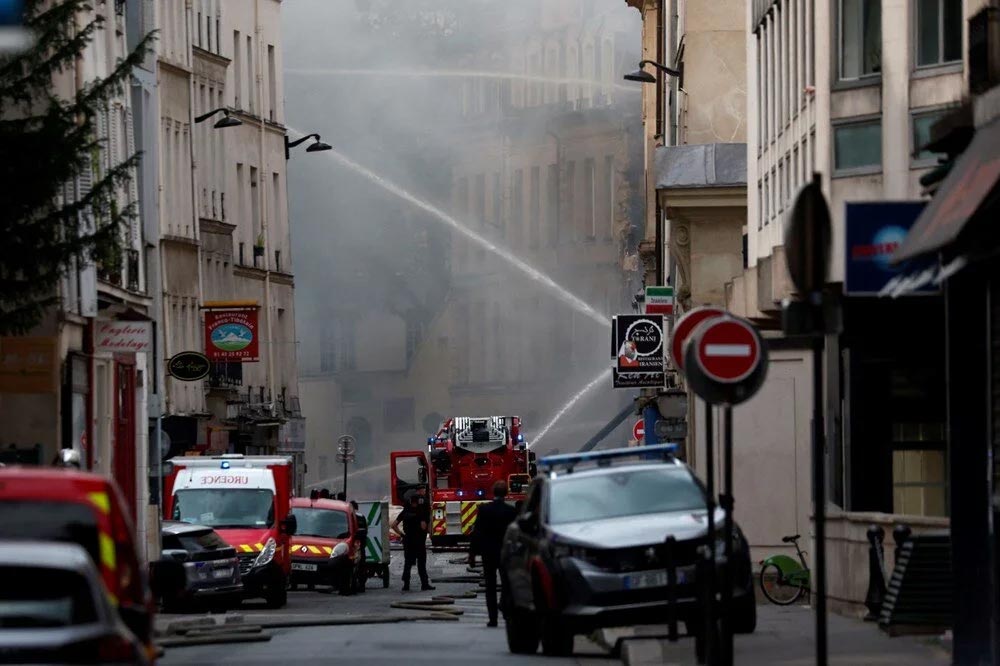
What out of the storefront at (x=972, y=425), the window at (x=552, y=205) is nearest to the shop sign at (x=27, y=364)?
→ the storefront at (x=972, y=425)

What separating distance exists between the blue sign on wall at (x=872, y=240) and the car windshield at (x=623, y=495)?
18.0 feet

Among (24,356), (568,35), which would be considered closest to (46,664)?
(24,356)

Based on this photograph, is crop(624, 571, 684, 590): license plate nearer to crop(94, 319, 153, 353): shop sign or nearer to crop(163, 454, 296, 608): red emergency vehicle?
crop(163, 454, 296, 608): red emergency vehicle

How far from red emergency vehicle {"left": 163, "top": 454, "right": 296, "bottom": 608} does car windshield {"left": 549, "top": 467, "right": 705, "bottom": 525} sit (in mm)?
15415

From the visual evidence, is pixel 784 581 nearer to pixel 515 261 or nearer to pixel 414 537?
pixel 414 537

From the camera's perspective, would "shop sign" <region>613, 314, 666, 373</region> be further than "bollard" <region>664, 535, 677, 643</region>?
Yes

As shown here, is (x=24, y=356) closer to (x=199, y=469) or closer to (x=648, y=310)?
(x=199, y=469)

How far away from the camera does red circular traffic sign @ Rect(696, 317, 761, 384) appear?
15.6 m

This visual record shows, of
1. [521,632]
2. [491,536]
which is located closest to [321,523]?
[491,536]

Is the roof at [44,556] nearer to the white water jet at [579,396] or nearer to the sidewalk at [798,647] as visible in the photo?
the sidewalk at [798,647]

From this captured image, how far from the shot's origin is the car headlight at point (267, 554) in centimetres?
3688

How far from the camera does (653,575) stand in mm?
20281

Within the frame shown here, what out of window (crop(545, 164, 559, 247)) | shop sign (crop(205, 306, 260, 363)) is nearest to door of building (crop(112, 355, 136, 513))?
shop sign (crop(205, 306, 260, 363))

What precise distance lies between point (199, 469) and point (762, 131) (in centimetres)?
1055
